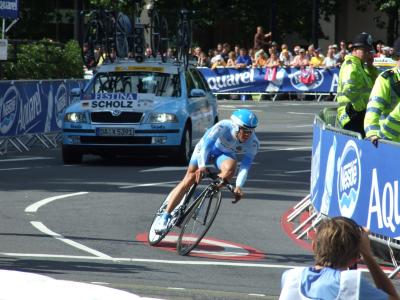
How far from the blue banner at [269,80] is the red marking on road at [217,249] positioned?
28423 mm

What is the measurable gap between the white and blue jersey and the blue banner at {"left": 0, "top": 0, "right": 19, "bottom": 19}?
12951 mm

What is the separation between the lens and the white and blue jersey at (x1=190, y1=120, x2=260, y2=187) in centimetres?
1225

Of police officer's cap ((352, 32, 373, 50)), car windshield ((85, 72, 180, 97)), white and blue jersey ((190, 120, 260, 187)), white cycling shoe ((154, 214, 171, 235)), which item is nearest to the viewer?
white and blue jersey ((190, 120, 260, 187))

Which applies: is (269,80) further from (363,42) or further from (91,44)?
(363,42)

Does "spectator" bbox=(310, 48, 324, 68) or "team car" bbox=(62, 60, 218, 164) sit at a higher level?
"team car" bbox=(62, 60, 218, 164)

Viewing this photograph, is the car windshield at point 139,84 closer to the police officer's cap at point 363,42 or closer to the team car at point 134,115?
the team car at point 134,115

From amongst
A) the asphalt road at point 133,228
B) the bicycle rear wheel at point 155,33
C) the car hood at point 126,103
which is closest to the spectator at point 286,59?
the bicycle rear wheel at point 155,33

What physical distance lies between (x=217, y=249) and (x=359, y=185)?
1.49 meters

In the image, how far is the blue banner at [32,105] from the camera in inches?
928

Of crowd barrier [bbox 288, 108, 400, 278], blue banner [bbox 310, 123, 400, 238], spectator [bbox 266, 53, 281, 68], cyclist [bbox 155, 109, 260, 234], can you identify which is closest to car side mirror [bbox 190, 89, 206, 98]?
crowd barrier [bbox 288, 108, 400, 278]

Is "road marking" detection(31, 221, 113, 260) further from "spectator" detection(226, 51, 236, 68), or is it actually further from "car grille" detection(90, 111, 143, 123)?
"spectator" detection(226, 51, 236, 68)

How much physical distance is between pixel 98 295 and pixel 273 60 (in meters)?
37.2

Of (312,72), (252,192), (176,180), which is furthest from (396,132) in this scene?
(312,72)

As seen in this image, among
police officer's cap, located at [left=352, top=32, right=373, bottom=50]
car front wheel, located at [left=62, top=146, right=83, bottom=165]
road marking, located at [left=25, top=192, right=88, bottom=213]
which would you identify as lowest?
car front wheel, located at [left=62, top=146, right=83, bottom=165]
